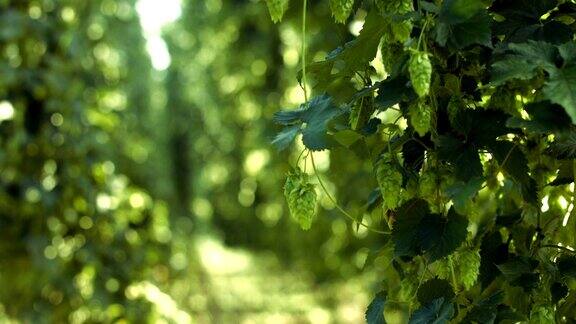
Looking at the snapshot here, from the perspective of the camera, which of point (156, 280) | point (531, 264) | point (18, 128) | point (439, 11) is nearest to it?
point (439, 11)

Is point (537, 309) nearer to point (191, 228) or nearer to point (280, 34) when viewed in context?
point (280, 34)

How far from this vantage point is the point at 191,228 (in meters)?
5.03

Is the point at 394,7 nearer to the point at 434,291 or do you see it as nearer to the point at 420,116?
the point at 420,116

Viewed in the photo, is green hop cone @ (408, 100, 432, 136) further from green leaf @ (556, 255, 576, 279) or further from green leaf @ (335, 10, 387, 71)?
green leaf @ (556, 255, 576, 279)

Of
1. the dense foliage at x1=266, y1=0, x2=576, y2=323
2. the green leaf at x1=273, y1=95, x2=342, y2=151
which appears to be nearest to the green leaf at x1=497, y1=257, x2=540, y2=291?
the dense foliage at x1=266, y1=0, x2=576, y2=323

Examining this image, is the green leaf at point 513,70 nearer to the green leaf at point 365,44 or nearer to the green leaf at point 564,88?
the green leaf at point 564,88

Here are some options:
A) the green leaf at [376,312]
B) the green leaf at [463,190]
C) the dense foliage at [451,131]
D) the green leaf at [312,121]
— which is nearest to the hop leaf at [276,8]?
the dense foliage at [451,131]

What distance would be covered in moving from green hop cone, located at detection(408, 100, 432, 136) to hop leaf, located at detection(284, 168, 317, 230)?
0.11 m

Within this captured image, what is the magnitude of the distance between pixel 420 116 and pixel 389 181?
0.22 feet

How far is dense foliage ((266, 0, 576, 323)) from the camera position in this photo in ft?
2.48

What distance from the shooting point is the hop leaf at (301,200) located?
0.80 meters

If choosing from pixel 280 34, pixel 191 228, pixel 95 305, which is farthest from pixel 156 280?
pixel 191 228

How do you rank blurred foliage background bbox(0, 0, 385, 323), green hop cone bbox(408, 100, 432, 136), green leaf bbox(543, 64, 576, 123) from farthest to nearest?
blurred foliage background bbox(0, 0, 385, 323), green hop cone bbox(408, 100, 432, 136), green leaf bbox(543, 64, 576, 123)

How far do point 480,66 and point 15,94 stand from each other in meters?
1.68
